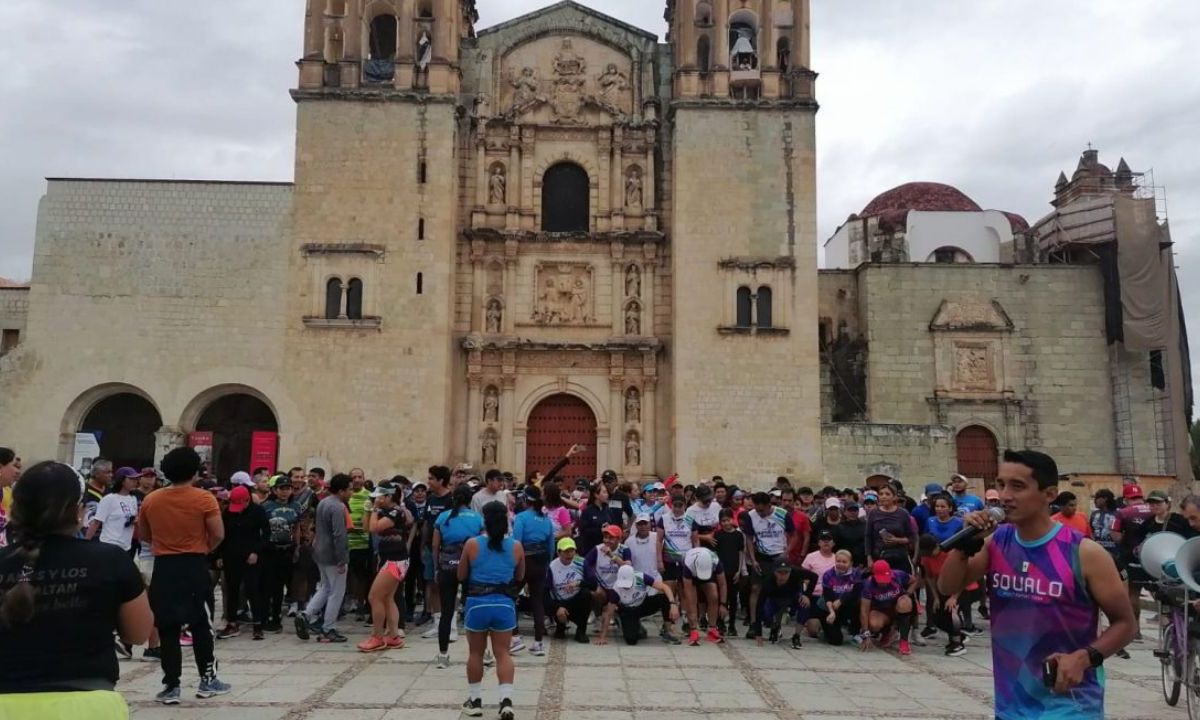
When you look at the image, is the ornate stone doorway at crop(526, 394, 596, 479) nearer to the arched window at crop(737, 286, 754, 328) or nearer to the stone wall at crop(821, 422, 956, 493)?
the arched window at crop(737, 286, 754, 328)

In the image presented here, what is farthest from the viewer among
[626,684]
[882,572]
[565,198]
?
[565,198]

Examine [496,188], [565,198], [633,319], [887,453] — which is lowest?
[887,453]

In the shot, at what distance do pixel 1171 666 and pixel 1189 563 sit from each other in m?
2.56

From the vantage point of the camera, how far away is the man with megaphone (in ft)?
11.6

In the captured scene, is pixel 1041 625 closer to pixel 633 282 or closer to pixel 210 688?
pixel 210 688

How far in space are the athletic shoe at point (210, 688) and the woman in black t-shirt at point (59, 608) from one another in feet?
15.2

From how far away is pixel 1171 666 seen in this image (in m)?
7.95

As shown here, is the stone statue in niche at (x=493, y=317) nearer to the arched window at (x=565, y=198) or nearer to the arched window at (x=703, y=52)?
the arched window at (x=565, y=198)

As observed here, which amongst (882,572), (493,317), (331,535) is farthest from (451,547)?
(493,317)

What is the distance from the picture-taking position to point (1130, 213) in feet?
83.5

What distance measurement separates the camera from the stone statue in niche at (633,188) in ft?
79.5

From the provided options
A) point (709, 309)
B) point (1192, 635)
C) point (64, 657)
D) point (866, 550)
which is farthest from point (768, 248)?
point (64, 657)

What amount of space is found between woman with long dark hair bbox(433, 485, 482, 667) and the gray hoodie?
5.55ft

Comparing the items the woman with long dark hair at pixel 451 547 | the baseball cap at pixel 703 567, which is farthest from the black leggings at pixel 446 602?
the baseball cap at pixel 703 567
